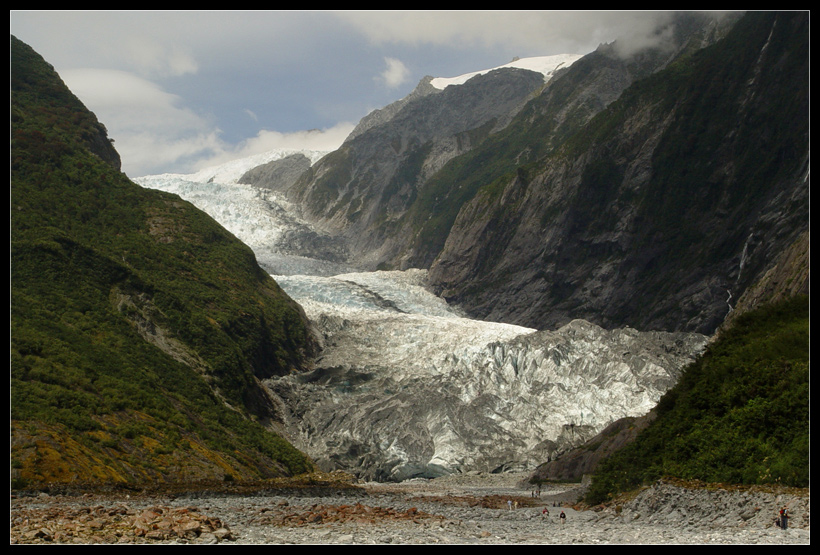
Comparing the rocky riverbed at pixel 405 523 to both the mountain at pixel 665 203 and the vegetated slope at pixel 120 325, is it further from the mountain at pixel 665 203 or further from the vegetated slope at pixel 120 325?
the mountain at pixel 665 203

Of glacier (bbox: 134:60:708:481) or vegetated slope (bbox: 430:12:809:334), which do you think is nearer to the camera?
glacier (bbox: 134:60:708:481)

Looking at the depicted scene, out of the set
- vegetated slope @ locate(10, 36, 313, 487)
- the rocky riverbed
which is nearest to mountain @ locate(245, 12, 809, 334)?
vegetated slope @ locate(10, 36, 313, 487)

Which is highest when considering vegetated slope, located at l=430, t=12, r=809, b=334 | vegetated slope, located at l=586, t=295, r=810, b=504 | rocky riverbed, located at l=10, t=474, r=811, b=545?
vegetated slope, located at l=430, t=12, r=809, b=334

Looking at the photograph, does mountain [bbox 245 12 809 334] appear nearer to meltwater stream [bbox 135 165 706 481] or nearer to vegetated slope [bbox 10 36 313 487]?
meltwater stream [bbox 135 165 706 481]

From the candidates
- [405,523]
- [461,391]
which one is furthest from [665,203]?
[405,523]

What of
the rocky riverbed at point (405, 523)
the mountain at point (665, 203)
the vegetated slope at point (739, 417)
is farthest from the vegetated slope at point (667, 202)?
the rocky riverbed at point (405, 523)
